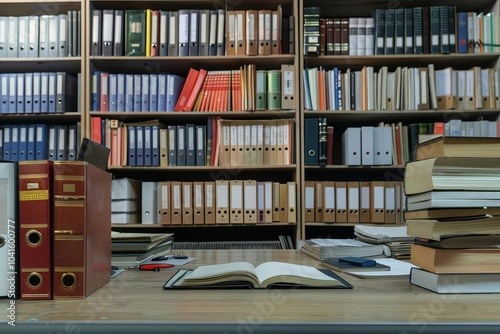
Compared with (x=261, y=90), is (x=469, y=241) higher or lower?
lower

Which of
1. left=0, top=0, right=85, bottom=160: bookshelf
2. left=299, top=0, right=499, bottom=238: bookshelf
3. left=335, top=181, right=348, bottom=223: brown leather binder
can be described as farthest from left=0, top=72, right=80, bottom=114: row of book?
left=335, top=181, right=348, bottom=223: brown leather binder

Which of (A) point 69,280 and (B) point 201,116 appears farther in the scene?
(B) point 201,116

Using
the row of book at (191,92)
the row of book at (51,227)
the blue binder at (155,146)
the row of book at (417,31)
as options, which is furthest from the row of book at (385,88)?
the row of book at (51,227)

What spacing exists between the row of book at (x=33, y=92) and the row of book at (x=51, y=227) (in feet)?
7.98

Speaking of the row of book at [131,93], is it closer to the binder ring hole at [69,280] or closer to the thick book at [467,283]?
the binder ring hole at [69,280]

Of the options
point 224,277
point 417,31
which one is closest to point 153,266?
point 224,277

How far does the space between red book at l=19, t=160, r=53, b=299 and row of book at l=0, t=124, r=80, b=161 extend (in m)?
2.41

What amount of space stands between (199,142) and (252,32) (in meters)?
0.75

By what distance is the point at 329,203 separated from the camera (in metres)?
3.12

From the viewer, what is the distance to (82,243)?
87 centimetres

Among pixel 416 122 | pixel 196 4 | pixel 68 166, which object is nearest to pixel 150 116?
pixel 196 4

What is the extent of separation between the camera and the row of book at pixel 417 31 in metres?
3.16

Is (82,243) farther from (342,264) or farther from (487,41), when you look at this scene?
(487,41)

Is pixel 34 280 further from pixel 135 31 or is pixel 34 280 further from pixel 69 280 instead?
pixel 135 31
